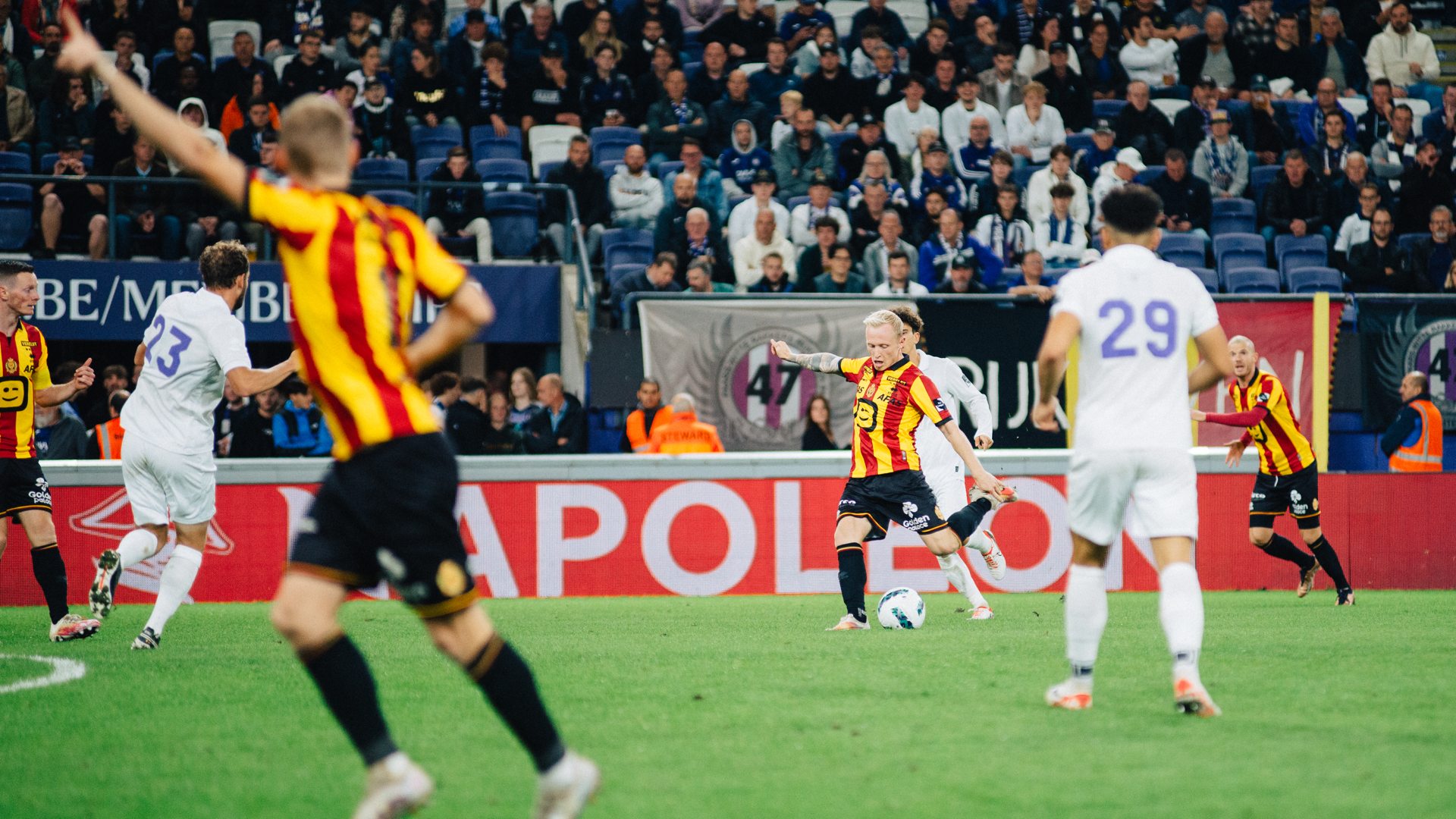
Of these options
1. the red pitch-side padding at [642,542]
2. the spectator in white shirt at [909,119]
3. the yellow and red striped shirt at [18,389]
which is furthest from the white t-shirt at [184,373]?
the spectator in white shirt at [909,119]

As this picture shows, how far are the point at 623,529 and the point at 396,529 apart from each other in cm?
968

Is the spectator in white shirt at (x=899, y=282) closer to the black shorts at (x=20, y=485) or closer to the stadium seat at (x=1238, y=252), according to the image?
the stadium seat at (x=1238, y=252)

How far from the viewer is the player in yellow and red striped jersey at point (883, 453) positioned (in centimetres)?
938

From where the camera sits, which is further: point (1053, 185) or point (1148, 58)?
point (1148, 58)

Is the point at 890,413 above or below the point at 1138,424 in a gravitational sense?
below

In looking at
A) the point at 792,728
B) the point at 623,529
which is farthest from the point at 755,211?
the point at 792,728

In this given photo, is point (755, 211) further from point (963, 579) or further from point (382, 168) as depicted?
point (963, 579)

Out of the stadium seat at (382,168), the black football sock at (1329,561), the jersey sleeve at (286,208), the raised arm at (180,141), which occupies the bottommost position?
the black football sock at (1329,561)

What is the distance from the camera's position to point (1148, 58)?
20688mm

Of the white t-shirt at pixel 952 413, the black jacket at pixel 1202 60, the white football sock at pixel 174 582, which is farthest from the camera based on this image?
the black jacket at pixel 1202 60

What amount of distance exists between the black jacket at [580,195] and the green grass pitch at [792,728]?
333 inches

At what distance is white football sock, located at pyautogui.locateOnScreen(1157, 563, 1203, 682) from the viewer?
554cm

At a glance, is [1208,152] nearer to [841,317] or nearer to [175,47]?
[841,317]

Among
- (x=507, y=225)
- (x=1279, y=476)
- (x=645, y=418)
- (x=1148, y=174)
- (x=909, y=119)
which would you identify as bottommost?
(x=1279, y=476)
